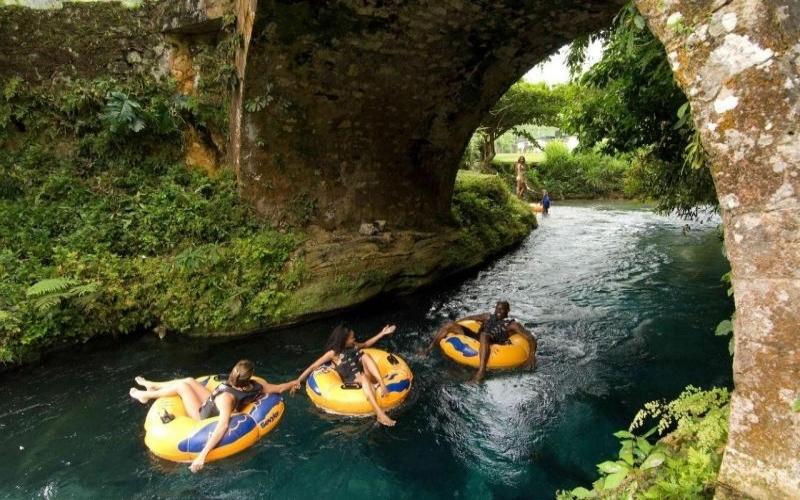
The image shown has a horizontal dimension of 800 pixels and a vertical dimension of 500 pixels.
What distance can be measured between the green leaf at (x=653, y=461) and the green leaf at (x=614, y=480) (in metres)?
0.10

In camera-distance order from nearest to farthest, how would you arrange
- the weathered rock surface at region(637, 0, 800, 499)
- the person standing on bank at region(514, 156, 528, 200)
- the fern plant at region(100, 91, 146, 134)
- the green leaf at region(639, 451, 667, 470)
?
the weathered rock surface at region(637, 0, 800, 499) → the green leaf at region(639, 451, 667, 470) → the fern plant at region(100, 91, 146, 134) → the person standing on bank at region(514, 156, 528, 200)

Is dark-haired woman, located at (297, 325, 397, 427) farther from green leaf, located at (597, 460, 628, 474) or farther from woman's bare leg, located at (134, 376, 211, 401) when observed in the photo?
green leaf, located at (597, 460, 628, 474)

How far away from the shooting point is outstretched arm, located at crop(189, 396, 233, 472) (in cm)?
396

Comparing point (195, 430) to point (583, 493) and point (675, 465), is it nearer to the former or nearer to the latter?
point (583, 493)

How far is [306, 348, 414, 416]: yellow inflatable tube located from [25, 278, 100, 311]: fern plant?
10.8 ft

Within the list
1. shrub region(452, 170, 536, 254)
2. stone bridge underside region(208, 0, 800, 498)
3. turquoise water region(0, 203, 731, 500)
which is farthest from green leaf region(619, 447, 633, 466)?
shrub region(452, 170, 536, 254)

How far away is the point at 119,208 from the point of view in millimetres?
7148

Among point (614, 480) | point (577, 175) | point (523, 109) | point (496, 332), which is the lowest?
point (496, 332)

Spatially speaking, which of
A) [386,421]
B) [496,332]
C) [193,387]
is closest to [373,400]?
[386,421]

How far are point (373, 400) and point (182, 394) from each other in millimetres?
1900

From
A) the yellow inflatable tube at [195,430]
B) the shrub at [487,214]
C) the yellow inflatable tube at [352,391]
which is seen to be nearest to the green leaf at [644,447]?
the yellow inflatable tube at [352,391]

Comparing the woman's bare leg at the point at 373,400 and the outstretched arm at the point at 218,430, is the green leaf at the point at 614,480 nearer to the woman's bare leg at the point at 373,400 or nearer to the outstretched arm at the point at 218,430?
the woman's bare leg at the point at 373,400

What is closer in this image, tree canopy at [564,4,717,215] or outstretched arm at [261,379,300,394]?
outstretched arm at [261,379,300,394]

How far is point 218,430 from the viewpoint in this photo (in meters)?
4.13
